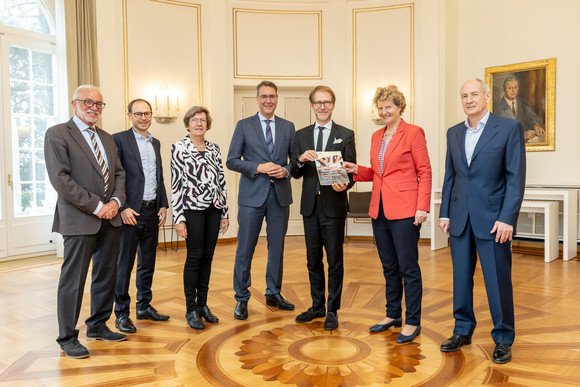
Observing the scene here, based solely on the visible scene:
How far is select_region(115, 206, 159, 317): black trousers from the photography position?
3.35 m

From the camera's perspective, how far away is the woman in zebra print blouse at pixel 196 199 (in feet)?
10.6

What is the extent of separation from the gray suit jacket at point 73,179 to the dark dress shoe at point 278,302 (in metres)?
1.57

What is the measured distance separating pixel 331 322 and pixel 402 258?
68cm

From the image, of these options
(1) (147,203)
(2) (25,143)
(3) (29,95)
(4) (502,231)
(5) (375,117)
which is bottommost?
(4) (502,231)

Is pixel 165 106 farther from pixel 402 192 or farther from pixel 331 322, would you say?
pixel 402 192

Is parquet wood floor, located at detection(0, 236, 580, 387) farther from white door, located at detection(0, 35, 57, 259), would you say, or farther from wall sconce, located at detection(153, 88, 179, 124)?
wall sconce, located at detection(153, 88, 179, 124)

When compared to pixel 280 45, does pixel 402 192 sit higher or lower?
lower

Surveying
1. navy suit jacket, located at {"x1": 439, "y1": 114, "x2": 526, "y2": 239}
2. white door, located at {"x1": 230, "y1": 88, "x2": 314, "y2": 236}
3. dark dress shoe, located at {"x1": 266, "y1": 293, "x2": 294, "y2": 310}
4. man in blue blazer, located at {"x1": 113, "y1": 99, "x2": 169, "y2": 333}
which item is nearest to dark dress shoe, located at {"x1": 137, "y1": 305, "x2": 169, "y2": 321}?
man in blue blazer, located at {"x1": 113, "y1": 99, "x2": 169, "y2": 333}

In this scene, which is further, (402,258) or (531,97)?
(531,97)

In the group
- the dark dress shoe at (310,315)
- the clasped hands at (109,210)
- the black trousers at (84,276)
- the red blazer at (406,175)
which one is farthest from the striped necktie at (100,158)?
the red blazer at (406,175)

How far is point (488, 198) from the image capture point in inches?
106

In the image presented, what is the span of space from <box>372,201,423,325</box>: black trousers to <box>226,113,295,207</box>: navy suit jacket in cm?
89

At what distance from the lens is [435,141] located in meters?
7.11

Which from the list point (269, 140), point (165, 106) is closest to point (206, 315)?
point (269, 140)
